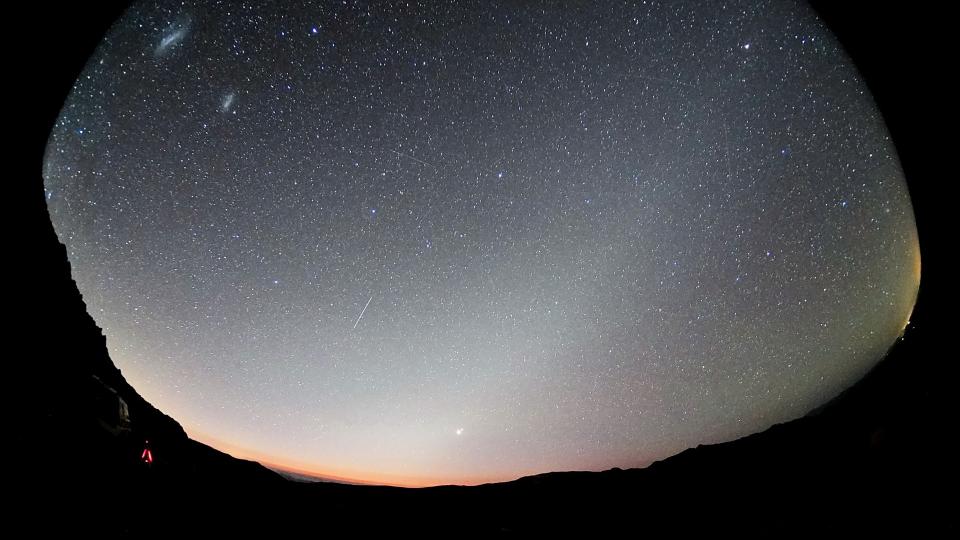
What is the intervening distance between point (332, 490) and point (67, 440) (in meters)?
12.5

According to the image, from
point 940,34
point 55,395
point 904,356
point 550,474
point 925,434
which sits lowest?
point 550,474

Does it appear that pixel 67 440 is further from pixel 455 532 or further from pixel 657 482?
pixel 657 482

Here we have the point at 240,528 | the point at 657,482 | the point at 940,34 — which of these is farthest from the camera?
the point at 657,482

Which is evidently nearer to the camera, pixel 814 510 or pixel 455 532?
pixel 814 510

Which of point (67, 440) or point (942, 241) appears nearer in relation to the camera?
point (942, 241)

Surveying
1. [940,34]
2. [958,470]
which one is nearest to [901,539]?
[958,470]

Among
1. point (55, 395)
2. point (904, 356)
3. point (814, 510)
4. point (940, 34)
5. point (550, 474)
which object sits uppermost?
point (940, 34)

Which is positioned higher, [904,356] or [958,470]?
[904,356]

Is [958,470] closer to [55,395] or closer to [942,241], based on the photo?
[942,241]

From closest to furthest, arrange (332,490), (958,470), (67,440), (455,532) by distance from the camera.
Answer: (958,470), (67,440), (455,532), (332,490)

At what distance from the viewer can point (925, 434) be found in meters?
4.84

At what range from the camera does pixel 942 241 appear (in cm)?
479

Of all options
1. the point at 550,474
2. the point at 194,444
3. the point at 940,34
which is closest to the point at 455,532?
the point at 550,474

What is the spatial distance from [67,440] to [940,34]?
32.1 ft
